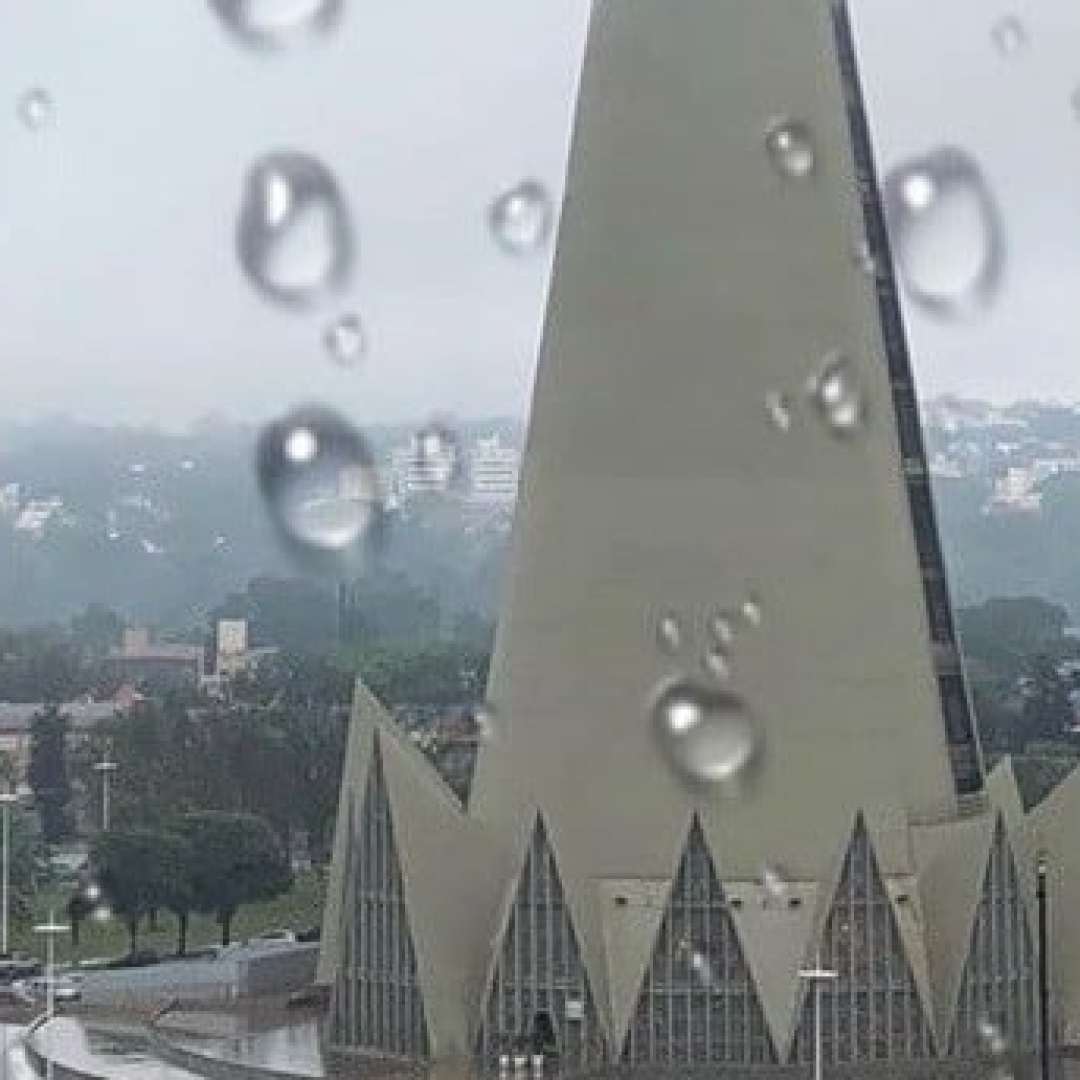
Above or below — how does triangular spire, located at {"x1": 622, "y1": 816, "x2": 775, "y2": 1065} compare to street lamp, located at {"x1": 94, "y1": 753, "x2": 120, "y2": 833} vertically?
below

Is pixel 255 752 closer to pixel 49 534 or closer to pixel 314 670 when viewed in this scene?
pixel 314 670

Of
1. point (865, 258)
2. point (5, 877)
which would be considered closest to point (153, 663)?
point (5, 877)

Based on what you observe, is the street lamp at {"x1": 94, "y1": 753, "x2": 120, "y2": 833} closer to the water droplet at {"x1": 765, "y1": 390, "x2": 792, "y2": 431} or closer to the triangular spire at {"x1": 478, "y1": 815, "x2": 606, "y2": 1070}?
the triangular spire at {"x1": 478, "y1": 815, "x2": 606, "y2": 1070}

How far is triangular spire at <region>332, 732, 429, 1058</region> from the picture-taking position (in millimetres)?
18641

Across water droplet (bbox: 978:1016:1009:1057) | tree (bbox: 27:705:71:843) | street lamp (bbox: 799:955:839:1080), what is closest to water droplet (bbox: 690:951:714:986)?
Result: street lamp (bbox: 799:955:839:1080)

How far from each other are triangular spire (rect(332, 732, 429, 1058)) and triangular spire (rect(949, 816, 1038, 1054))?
3.73 m

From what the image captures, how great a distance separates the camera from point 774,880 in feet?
60.4

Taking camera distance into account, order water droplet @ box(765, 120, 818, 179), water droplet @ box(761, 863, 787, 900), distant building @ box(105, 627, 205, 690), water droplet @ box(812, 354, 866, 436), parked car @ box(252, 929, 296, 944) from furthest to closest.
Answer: distant building @ box(105, 627, 205, 690), parked car @ box(252, 929, 296, 944), water droplet @ box(765, 120, 818, 179), water droplet @ box(812, 354, 866, 436), water droplet @ box(761, 863, 787, 900)

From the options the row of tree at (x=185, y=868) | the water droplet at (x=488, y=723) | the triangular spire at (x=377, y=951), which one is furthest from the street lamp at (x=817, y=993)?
the row of tree at (x=185, y=868)

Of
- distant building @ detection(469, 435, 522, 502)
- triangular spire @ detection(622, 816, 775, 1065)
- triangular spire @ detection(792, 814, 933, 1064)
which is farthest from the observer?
distant building @ detection(469, 435, 522, 502)

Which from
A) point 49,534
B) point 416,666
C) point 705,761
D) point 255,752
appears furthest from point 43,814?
point 49,534

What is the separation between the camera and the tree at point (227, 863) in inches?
1188

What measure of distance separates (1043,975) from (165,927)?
1835 cm

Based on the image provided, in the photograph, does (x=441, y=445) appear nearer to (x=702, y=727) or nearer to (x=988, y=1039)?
(x=702, y=727)
